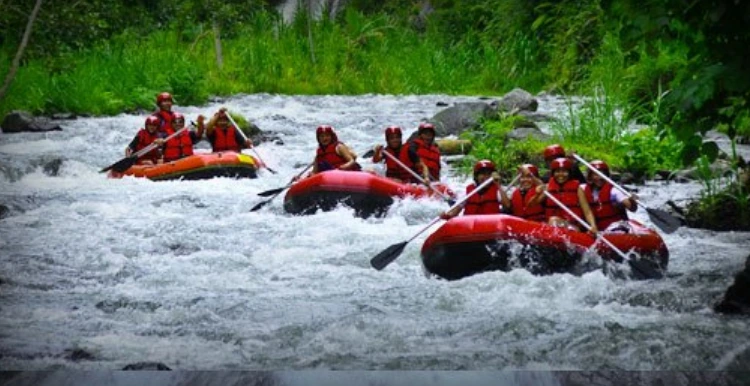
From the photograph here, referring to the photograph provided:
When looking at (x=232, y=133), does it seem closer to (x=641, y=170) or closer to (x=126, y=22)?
(x=126, y=22)

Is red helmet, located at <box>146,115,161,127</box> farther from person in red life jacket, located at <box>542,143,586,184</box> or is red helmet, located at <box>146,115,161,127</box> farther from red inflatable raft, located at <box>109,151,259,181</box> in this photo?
person in red life jacket, located at <box>542,143,586,184</box>

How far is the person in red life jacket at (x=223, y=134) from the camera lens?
8.68ft

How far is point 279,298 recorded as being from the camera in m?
1.99

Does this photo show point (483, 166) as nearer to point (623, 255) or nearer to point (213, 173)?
point (623, 255)

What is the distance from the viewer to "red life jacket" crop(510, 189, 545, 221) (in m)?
2.75

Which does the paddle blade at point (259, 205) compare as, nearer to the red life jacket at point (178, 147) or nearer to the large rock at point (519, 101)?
the red life jacket at point (178, 147)

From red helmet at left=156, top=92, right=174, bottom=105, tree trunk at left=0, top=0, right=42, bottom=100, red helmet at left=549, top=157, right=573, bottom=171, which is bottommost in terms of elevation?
red helmet at left=549, top=157, right=573, bottom=171

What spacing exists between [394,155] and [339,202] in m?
0.26

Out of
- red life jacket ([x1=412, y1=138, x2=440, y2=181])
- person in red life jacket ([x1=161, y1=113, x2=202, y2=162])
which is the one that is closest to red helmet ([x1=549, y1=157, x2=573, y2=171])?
red life jacket ([x1=412, y1=138, x2=440, y2=181])

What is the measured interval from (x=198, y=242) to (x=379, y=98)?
59cm

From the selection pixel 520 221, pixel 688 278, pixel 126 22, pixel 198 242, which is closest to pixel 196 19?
pixel 126 22

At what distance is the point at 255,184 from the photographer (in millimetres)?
2670

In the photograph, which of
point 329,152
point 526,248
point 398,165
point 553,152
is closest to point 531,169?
point 553,152

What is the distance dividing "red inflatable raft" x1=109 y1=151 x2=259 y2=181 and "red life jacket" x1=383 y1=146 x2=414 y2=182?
1.34 feet
